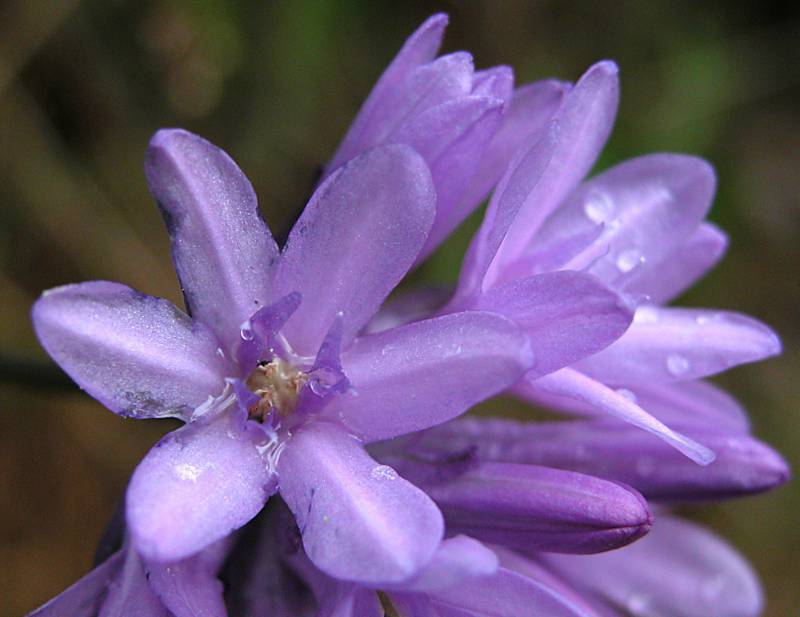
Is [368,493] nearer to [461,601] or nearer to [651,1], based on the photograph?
[461,601]

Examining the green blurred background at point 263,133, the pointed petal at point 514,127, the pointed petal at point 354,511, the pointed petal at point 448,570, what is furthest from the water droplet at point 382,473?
the green blurred background at point 263,133

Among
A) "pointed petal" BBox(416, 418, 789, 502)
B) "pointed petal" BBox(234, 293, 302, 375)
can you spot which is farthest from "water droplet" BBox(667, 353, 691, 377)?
"pointed petal" BBox(234, 293, 302, 375)

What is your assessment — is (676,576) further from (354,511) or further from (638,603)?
(354,511)

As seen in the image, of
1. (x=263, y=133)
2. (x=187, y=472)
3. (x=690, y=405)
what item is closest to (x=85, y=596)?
(x=187, y=472)

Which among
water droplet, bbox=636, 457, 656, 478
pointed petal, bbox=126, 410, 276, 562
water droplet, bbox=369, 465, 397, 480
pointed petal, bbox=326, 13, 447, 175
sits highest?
pointed petal, bbox=326, 13, 447, 175

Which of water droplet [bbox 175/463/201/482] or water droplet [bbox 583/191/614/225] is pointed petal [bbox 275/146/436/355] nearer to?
water droplet [bbox 175/463/201/482]

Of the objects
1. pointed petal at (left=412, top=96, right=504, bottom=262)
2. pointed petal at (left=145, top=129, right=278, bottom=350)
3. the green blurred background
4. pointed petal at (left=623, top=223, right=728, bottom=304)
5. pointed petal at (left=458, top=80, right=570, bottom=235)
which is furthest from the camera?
the green blurred background
